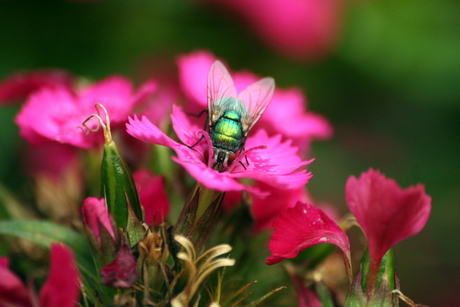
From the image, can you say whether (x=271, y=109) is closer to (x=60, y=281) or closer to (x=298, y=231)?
(x=298, y=231)

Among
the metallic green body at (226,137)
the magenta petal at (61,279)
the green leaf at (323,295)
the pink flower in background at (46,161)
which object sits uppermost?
the metallic green body at (226,137)

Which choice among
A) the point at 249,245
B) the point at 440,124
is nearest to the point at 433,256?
the point at 440,124

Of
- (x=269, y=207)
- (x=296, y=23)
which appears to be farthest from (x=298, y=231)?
(x=296, y=23)

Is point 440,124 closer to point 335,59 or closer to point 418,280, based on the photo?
point 335,59

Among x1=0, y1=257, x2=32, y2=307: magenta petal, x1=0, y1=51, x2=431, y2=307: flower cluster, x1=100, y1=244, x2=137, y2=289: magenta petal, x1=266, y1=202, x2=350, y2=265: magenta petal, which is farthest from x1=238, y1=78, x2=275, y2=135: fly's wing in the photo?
x1=0, y1=257, x2=32, y2=307: magenta petal

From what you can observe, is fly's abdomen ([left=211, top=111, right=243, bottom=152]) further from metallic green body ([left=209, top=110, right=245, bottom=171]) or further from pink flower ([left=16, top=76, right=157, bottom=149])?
pink flower ([left=16, top=76, right=157, bottom=149])

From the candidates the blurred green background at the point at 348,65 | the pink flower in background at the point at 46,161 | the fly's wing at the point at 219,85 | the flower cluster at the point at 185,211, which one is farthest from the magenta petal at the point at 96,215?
the blurred green background at the point at 348,65

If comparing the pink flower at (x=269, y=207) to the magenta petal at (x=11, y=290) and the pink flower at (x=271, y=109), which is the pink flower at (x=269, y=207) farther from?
the magenta petal at (x=11, y=290)
